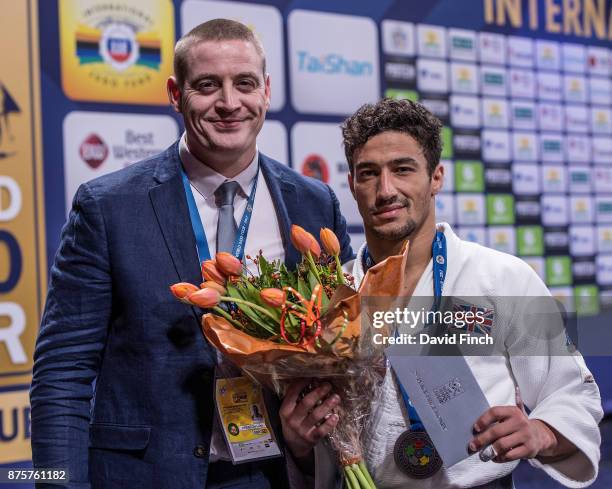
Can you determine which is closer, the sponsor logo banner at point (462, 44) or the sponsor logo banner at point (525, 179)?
the sponsor logo banner at point (462, 44)

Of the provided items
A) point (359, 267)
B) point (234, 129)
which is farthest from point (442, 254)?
point (234, 129)

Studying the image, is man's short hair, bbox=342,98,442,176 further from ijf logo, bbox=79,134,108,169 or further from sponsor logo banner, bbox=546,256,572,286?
sponsor logo banner, bbox=546,256,572,286

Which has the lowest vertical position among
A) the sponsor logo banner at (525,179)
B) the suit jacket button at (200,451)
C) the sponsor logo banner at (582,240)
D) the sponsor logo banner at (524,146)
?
the suit jacket button at (200,451)

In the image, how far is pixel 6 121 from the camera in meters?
3.06

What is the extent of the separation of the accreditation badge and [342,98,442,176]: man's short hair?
0.55m

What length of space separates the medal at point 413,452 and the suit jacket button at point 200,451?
1.51 ft

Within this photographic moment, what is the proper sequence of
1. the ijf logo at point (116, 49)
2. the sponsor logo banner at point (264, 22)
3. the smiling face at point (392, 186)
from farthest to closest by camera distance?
the sponsor logo banner at point (264, 22), the ijf logo at point (116, 49), the smiling face at point (392, 186)

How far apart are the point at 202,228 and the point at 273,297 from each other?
553mm

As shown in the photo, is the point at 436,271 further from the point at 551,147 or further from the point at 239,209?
the point at 551,147

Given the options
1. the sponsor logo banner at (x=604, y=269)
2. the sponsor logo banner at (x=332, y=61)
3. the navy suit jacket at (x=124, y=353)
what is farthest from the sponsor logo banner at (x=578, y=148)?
the navy suit jacket at (x=124, y=353)

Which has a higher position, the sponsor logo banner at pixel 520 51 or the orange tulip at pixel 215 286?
the sponsor logo banner at pixel 520 51

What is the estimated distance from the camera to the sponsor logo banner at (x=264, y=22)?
11.6ft

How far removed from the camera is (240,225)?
174cm

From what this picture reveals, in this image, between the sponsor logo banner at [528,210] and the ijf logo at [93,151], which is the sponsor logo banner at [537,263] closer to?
the sponsor logo banner at [528,210]
